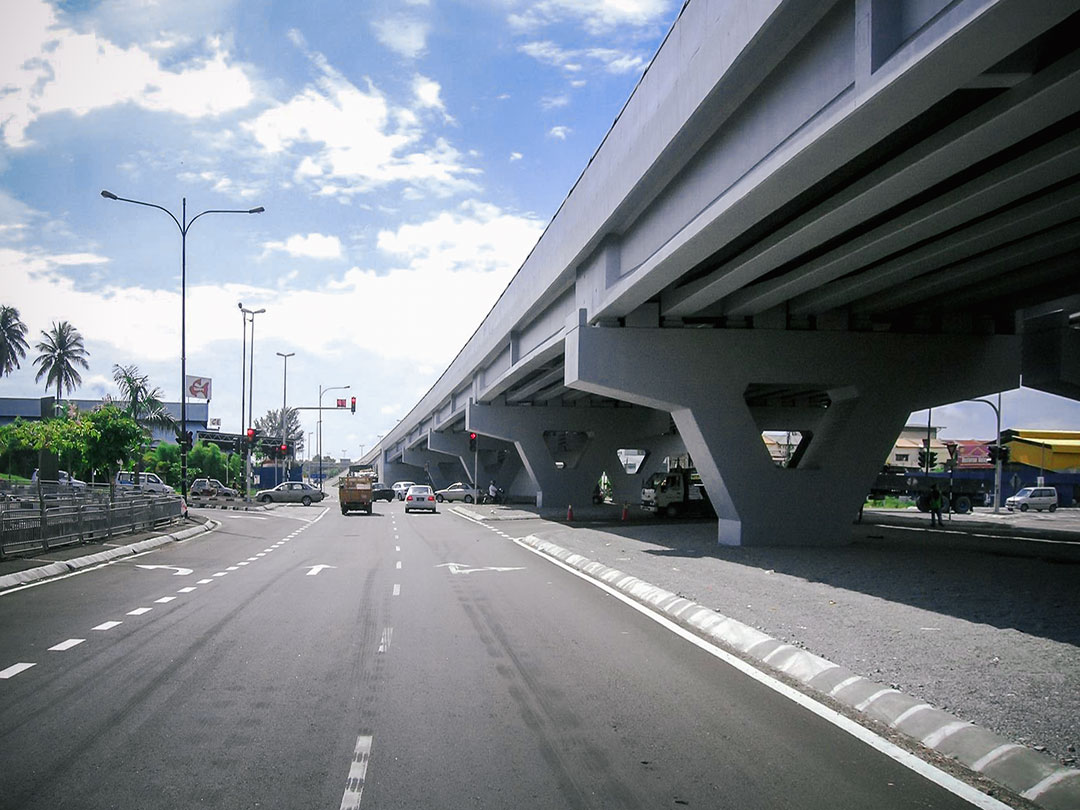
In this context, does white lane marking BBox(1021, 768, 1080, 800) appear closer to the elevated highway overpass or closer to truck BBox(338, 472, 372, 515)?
the elevated highway overpass

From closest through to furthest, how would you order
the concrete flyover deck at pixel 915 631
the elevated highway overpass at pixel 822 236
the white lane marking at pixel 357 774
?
the white lane marking at pixel 357 774, the concrete flyover deck at pixel 915 631, the elevated highway overpass at pixel 822 236

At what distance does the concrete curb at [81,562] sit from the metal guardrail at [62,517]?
103cm

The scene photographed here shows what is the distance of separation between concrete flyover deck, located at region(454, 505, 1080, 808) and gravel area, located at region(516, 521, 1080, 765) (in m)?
0.03

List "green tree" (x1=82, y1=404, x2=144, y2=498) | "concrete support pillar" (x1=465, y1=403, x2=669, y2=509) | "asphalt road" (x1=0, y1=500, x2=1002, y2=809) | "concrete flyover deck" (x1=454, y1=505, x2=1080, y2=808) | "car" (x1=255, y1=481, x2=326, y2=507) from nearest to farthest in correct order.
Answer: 1. "asphalt road" (x1=0, y1=500, x2=1002, y2=809)
2. "concrete flyover deck" (x1=454, y1=505, x2=1080, y2=808)
3. "green tree" (x1=82, y1=404, x2=144, y2=498)
4. "concrete support pillar" (x1=465, y1=403, x2=669, y2=509)
5. "car" (x1=255, y1=481, x2=326, y2=507)

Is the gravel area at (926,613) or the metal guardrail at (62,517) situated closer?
the gravel area at (926,613)

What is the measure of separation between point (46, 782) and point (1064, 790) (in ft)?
19.8

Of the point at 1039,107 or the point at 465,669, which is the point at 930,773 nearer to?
the point at 465,669

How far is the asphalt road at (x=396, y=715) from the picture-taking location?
5488 millimetres

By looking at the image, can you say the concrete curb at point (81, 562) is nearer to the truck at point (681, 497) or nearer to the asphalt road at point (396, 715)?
the asphalt road at point (396, 715)

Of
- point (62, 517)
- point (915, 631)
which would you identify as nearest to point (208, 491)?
point (62, 517)

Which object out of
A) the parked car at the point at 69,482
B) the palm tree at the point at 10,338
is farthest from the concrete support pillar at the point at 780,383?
the palm tree at the point at 10,338

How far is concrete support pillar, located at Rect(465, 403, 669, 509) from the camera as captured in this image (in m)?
51.2

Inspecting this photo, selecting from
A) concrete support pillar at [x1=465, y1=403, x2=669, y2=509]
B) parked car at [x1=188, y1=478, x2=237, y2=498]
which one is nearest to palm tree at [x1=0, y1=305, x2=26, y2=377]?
parked car at [x1=188, y1=478, x2=237, y2=498]

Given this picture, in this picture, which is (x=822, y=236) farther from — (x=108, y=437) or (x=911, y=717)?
(x=108, y=437)
